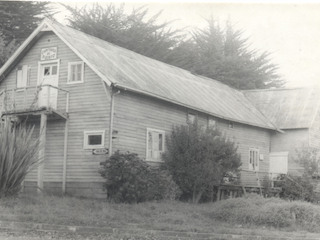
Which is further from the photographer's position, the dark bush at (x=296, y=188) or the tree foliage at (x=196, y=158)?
the dark bush at (x=296, y=188)

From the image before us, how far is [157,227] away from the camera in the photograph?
48.0 feet

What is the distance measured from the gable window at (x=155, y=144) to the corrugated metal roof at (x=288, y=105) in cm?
1251

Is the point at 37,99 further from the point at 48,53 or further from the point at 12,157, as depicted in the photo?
the point at 12,157

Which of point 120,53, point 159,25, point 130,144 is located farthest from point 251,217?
point 159,25

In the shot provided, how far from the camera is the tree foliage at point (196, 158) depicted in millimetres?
23828

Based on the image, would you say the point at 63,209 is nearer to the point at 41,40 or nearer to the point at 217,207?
the point at 217,207

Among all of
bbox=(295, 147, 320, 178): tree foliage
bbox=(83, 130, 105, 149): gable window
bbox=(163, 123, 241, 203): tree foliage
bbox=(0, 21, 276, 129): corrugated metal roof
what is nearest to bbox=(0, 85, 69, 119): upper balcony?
bbox=(83, 130, 105, 149): gable window

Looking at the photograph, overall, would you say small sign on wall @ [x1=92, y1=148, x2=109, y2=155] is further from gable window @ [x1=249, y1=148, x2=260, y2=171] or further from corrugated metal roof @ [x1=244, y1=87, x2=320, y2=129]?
corrugated metal roof @ [x1=244, y1=87, x2=320, y2=129]

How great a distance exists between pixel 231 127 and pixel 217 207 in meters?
12.5

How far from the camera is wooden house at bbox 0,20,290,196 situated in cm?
2277

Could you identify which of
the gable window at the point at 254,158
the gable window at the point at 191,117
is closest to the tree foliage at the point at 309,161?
the gable window at the point at 254,158

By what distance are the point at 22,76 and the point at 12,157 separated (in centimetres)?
1004

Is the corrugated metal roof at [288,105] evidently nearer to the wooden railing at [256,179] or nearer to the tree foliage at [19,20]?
the wooden railing at [256,179]

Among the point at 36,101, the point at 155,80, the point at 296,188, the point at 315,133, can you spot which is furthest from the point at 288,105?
the point at 36,101
